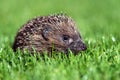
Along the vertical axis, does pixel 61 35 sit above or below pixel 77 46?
above

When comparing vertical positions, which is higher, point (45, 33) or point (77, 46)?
point (45, 33)

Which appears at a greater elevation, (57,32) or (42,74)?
(57,32)

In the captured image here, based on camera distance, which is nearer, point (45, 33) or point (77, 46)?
point (77, 46)

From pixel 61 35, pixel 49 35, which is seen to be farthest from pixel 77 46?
pixel 49 35

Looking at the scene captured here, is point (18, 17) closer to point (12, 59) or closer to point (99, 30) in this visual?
point (99, 30)

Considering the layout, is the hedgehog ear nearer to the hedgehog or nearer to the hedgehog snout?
the hedgehog

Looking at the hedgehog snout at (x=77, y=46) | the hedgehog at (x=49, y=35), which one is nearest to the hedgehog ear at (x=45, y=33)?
the hedgehog at (x=49, y=35)

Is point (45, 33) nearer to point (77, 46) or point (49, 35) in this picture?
point (49, 35)

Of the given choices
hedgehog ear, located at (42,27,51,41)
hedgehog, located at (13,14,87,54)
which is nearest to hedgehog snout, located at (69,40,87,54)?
hedgehog, located at (13,14,87,54)

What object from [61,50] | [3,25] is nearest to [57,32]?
[61,50]
